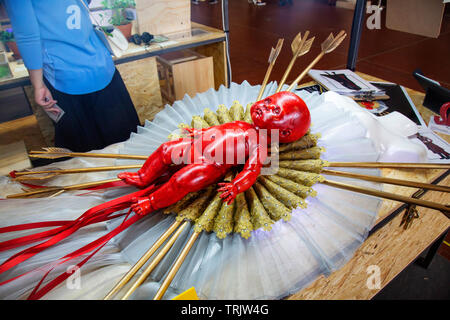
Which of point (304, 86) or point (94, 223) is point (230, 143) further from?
point (304, 86)

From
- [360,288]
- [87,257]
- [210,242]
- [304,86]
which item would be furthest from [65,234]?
[304,86]

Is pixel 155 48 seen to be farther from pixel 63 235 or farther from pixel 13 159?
pixel 63 235

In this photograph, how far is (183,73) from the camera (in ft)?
6.97

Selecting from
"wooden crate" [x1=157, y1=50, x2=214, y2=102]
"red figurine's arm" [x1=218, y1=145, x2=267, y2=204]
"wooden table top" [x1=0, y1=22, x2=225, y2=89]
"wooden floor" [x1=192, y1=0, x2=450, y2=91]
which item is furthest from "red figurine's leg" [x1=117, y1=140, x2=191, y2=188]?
"wooden floor" [x1=192, y1=0, x2=450, y2=91]

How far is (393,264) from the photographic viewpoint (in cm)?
88

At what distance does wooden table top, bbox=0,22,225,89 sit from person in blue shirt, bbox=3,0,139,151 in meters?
0.30

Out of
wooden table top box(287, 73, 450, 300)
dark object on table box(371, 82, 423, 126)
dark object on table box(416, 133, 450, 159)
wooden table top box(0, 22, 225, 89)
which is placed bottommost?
wooden table top box(287, 73, 450, 300)

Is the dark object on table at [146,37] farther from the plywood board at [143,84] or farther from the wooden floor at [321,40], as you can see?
the wooden floor at [321,40]

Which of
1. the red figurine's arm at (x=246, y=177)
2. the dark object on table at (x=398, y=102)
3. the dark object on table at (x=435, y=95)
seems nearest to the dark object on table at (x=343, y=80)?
the dark object on table at (x=398, y=102)

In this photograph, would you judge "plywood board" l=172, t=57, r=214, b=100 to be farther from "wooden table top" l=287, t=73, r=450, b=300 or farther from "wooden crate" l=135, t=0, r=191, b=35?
"wooden table top" l=287, t=73, r=450, b=300

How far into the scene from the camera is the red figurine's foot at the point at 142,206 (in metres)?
0.61

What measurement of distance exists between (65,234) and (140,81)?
1.65 meters

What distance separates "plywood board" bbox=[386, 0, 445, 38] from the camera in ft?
2.70

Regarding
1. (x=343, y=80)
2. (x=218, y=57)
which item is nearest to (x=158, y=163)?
(x=343, y=80)
